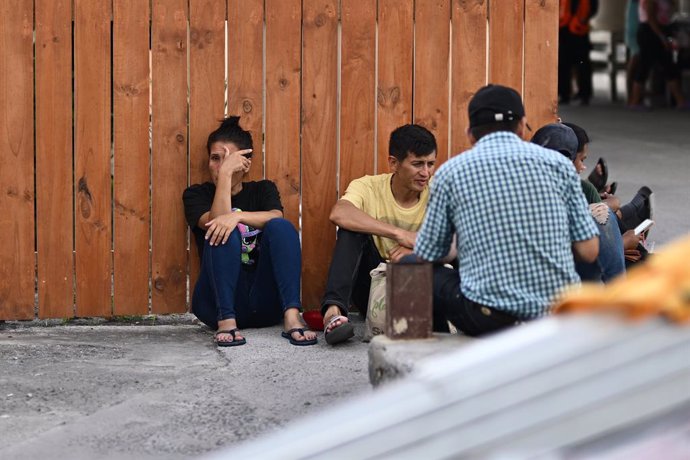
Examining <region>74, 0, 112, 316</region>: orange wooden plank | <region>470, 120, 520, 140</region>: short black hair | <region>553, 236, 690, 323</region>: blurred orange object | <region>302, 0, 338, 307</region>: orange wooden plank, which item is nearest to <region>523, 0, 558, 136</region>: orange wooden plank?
<region>302, 0, 338, 307</region>: orange wooden plank

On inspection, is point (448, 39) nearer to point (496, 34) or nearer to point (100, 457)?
point (496, 34)

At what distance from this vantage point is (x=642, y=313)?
201cm

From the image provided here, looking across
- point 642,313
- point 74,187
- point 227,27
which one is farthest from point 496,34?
point 642,313

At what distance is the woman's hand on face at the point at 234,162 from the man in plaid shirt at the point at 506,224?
2047 mm

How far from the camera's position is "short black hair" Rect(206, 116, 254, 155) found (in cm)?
668

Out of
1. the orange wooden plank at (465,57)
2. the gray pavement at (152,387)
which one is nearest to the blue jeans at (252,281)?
the gray pavement at (152,387)

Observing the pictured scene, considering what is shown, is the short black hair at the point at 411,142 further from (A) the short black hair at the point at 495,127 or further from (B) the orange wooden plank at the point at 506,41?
(A) the short black hair at the point at 495,127

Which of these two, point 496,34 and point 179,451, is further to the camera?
point 496,34

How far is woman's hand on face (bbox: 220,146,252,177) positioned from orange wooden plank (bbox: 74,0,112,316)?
2.05ft

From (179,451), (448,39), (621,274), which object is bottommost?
(179,451)

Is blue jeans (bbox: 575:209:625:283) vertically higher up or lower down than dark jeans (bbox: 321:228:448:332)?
higher up

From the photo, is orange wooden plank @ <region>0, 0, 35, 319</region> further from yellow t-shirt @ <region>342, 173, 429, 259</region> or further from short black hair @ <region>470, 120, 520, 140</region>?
short black hair @ <region>470, 120, 520, 140</region>

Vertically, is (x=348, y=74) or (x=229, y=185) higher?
(x=348, y=74)

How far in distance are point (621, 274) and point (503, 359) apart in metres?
4.01
